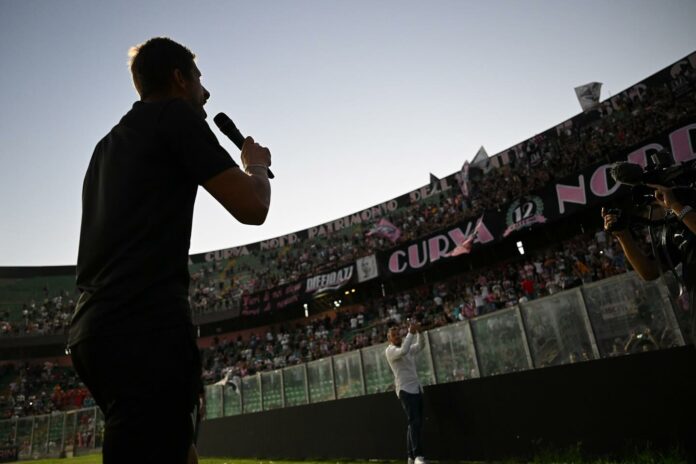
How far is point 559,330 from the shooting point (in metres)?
7.70

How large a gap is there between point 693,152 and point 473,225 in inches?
346

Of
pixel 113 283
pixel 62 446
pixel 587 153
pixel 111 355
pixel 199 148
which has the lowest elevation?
pixel 62 446

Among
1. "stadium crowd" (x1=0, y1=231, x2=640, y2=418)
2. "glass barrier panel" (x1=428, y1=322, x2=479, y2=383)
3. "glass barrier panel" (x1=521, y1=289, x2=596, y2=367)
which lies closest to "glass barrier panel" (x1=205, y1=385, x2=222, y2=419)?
"stadium crowd" (x1=0, y1=231, x2=640, y2=418)

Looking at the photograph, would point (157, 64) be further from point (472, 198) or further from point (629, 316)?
point (472, 198)

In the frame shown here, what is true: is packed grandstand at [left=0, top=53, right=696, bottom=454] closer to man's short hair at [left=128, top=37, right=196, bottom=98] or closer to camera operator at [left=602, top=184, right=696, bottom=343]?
camera operator at [left=602, top=184, right=696, bottom=343]

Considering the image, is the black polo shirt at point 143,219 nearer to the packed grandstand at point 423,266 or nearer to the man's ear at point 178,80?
the man's ear at point 178,80

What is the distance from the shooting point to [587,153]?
69.6 ft

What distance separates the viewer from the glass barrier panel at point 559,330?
7449 millimetres

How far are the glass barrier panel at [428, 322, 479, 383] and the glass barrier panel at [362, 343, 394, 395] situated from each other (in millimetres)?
1292

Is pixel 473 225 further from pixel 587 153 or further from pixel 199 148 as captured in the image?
pixel 199 148

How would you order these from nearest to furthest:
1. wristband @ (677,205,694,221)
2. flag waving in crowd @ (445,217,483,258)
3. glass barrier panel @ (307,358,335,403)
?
wristband @ (677,205,694,221) < glass barrier panel @ (307,358,335,403) < flag waving in crowd @ (445,217,483,258)

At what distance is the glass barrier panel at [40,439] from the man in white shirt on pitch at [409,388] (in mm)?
23218

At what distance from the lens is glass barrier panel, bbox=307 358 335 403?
444 inches

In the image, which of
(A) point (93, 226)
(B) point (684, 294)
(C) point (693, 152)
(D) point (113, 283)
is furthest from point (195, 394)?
(C) point (693, 152)
